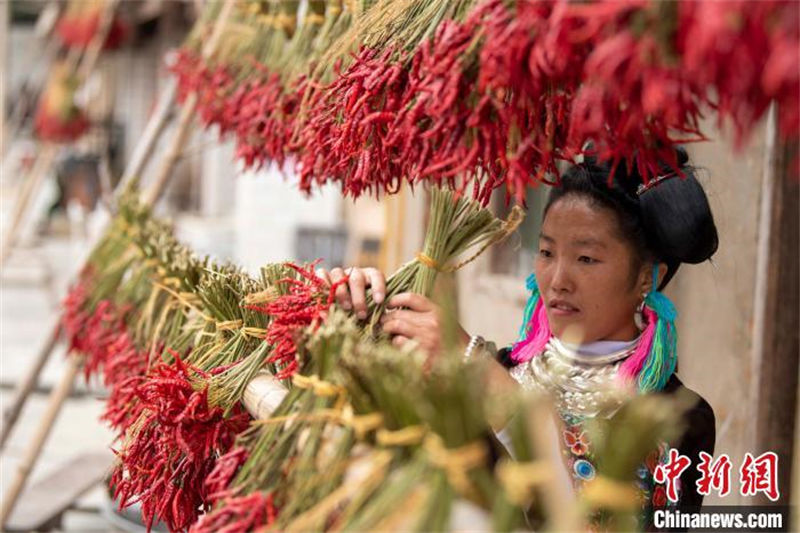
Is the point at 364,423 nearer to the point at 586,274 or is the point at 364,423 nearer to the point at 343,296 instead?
the point at 343,296

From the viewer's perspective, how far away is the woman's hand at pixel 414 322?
4.50ft

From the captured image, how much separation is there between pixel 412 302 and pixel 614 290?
1.27 feet

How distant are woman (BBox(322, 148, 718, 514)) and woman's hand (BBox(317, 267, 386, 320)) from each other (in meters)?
0.19

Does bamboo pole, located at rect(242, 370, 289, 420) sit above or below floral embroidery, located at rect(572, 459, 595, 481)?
above

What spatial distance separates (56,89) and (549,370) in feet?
23.6

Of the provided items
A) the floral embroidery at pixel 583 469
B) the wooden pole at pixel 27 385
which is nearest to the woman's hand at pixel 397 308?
the floral embroidery at pixel 583 469

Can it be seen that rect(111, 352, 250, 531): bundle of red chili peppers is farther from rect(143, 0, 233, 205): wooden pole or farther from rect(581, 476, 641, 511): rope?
rect(143, 0, 233, 205): wooden pole

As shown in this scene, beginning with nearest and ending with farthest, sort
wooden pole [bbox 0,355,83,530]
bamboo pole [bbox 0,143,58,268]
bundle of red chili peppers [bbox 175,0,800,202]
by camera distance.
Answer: bundle of red chili peppers [bbox 175,0,800,202], wooden pole [bbox 0,355,83,530], bamboo pole [bbox 0,143,58,268]

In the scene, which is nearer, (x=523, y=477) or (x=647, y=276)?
(x=523, y=477)

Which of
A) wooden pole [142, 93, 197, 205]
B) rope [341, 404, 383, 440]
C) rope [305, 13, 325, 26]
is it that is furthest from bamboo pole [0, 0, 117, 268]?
rope [341, 404, 383, 440]

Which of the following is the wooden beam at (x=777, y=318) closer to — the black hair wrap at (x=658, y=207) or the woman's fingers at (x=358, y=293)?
the black hair wrap at (x=658, y=207)

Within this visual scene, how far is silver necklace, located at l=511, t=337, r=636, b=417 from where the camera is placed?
1600 mm

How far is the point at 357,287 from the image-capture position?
4.65ft

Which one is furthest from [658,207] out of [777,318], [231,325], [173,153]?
[173,153]
